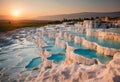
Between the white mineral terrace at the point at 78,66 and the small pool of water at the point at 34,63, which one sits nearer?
the white mineral terrace at the point at 78,66

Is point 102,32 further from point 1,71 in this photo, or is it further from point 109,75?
point 109,75

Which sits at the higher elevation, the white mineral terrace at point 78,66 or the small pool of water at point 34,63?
the white mineral terrace at point 78,66

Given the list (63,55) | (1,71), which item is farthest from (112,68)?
(1,71)

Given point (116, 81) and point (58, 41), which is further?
point (58, 41)

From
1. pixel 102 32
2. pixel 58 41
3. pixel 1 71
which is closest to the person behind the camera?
pixel 1 71

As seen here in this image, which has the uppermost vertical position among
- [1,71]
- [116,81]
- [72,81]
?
[116,81]

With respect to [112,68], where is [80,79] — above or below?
below

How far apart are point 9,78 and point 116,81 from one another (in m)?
8.19

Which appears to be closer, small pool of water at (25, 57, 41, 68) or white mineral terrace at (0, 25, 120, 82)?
white mineral terrace at (0, 25, 120, 82)

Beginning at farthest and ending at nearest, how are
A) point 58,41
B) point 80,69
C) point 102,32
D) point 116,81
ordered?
point 102,32 → point 58,41 → point 80,69 → point 116,81

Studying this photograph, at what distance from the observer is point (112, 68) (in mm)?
5836

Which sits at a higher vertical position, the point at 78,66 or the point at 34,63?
the point at 78,66

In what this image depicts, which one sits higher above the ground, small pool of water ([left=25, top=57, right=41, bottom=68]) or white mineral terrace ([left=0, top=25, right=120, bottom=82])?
white mineral terrace ([left=0, top=25, right=120, bottom=82])

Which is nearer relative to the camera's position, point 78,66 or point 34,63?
point 78,66
